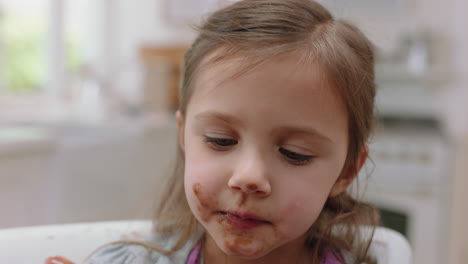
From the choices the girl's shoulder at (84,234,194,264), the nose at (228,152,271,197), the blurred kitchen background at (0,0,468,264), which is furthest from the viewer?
the blurred kitchen background at (0,0,468,264)

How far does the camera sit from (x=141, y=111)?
2848mm

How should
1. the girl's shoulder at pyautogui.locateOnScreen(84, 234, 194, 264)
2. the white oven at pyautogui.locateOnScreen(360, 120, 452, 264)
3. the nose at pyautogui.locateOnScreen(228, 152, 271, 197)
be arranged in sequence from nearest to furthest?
1. the nose at pyautogui.locateOnScreen(228, 152, 271, 197)
2. the girl's shoulder at pyautogui.locateOnScreen(84, 234, 194, 264)
3. the white oven at pyautogui.locateOnScreen(360, 120, 452, 264)

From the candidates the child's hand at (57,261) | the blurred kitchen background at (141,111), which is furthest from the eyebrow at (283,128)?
the blurred kitchen background at (141,111)

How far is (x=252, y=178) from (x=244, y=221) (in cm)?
7

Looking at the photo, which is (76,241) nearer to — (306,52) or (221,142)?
(221,142)

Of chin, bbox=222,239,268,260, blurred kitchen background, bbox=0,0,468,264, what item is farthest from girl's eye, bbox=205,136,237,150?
blurred kitchen background, bbox=0,0,468,264

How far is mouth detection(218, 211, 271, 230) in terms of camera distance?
61cm

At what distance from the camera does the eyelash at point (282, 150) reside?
2.05 ft

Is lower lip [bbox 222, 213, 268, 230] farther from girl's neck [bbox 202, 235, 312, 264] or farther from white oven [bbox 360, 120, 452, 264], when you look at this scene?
white oven [bbox 360, 120, 452, 264]

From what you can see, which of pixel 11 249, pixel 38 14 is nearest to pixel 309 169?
pixel 11 249

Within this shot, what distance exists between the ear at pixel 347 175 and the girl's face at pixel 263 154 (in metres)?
0.09

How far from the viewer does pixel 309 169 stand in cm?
63

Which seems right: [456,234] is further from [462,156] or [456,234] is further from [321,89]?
[321,89]

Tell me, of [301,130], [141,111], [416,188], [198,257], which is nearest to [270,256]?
[198,257]
